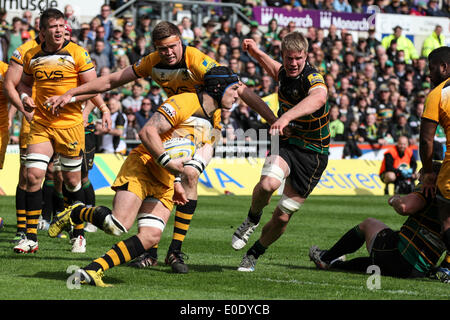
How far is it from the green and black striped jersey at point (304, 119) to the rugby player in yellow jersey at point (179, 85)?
34 centimetres

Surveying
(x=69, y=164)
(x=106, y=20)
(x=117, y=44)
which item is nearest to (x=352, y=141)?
(x=117, y=44)

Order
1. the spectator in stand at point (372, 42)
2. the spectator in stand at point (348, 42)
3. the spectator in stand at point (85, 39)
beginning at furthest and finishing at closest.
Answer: the spectator in stand at point (372, 42), the spectator in stand at point (348, 42), the spectator in stand at point (85, 39)

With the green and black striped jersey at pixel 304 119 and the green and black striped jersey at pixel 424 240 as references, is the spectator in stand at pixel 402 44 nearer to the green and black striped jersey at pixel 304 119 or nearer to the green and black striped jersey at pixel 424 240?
the green and black striped jersey at pixel 304 119

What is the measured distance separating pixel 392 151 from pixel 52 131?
43.4ft

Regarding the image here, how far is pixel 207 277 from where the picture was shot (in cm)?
792

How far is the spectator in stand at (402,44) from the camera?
29.4m

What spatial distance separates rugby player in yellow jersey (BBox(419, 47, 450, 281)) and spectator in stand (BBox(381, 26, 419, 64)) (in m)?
21.8

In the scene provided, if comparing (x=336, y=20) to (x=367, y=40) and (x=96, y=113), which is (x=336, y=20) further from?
→ (x=96, y=113)

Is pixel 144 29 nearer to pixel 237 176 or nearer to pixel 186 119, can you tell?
pixel 237 176

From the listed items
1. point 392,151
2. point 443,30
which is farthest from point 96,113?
point 443,30

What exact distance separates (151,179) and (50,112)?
102 inches

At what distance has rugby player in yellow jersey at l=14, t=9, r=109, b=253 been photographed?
945 cm

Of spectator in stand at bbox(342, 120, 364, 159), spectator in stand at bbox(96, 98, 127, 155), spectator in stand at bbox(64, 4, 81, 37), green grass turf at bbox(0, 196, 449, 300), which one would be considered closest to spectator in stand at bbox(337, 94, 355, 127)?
spectator in stand at bbox(342, 120, 364, 159)

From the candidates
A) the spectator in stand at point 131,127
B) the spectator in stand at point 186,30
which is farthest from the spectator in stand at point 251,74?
the spectator in stand at point 131,127
